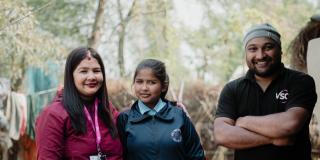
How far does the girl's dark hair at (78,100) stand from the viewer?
8.68 ft


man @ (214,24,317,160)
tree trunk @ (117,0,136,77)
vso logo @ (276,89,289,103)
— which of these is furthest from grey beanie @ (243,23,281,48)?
tree trunk @ (117,0,136,77)

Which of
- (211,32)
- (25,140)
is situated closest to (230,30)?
(211,32)

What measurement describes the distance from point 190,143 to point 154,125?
282 millimetres

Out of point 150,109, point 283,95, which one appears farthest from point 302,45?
point 150,109

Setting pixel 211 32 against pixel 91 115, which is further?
pixel 211 32

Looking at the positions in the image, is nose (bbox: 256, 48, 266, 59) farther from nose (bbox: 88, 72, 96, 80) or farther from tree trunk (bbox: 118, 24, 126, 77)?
tree trunk (bbox: 118, 24, 126, 77)

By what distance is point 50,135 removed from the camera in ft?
8.36

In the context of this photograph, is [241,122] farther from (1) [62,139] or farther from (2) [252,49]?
(1) [62,139]

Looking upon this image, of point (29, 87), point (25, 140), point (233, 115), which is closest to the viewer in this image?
point (233, 115)

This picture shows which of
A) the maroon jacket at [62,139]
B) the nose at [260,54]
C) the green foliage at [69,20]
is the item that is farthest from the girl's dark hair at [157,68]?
the green foliage at [69,20]

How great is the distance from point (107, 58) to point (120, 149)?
31.3ft

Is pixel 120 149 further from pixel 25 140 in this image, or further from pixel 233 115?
pixel 25 140

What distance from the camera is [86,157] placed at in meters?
2.64

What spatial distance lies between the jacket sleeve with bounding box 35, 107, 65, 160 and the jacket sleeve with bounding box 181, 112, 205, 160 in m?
0.81
